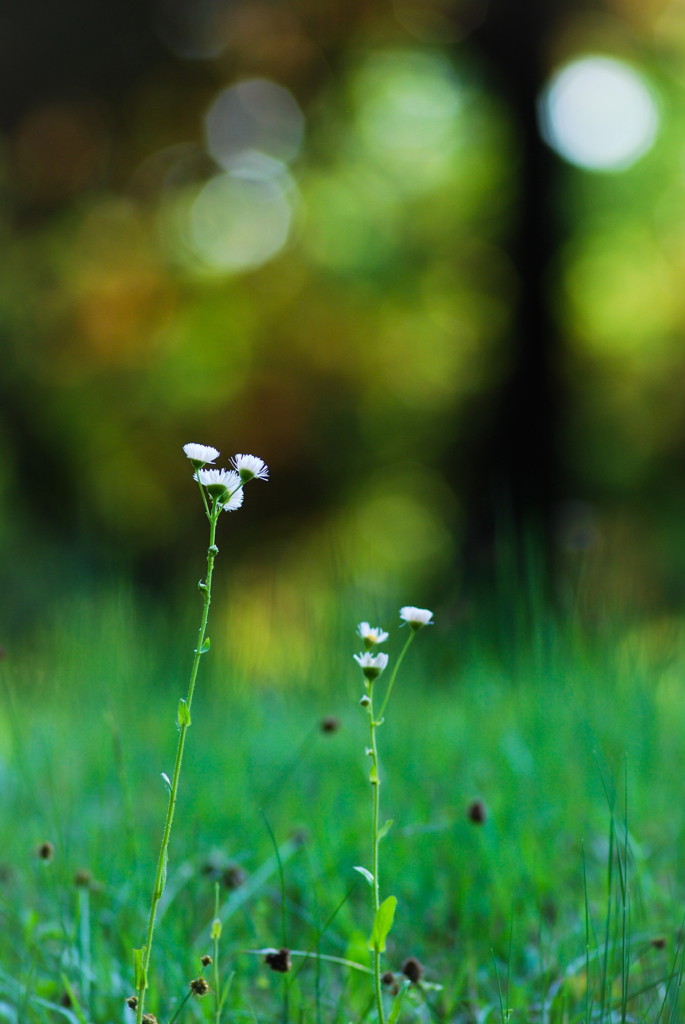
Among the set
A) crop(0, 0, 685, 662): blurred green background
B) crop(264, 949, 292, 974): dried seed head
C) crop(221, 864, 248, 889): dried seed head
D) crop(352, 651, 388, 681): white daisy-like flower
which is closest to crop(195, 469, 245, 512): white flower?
crop(352, 651, 388, 681): white daisy-like flower

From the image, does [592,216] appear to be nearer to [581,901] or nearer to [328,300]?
[328,300]

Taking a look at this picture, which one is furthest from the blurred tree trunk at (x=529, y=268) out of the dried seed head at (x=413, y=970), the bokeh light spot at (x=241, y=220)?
the dried seed head at (x=413, y=970)

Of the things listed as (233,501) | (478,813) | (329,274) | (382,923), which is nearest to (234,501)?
(233,501)

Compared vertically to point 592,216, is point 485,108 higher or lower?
higher

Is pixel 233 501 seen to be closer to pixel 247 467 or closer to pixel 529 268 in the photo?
pixel 247 467

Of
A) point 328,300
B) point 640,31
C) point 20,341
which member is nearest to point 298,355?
point 328,300

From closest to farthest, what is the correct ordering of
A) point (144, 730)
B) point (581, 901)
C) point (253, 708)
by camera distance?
point (581, 901) < point (144, 730) < point (253, 708)

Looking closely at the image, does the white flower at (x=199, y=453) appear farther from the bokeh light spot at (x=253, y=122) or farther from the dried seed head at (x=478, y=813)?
the bokeh light spot at (x=253, y=122)
